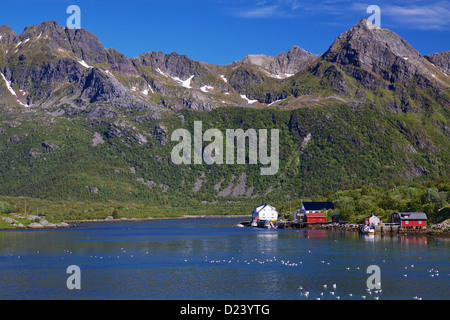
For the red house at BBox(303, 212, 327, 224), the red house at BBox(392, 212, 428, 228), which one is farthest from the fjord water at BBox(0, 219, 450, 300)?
the red house at BBox(303, 212, 327, 224)

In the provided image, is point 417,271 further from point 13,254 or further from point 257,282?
point 13,254

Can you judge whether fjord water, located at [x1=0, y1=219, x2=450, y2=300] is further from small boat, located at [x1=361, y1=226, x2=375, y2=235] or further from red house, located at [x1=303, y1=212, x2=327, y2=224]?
red house, located at [x1=303, y1=212, x2=327, y2=224]

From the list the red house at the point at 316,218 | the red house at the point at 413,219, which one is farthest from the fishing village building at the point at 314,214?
the red house at the point at 413,219

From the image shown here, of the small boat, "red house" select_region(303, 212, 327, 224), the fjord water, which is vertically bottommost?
the fjord water

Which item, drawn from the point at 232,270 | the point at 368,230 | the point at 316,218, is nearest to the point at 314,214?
the point at 316,218

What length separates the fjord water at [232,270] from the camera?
58906 mm

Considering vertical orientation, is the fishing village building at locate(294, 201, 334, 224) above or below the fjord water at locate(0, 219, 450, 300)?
above

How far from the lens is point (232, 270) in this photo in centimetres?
7631

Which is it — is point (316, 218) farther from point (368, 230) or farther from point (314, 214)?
point (368, 230)

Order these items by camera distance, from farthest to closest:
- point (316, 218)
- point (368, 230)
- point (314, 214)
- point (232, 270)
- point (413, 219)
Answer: point (314, 214) → point (316, 218) → point (413, 219) → point (368, 230) → point (232, 270)

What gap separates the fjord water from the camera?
193ft

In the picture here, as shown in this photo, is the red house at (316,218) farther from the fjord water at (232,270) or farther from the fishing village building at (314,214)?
the fjord water at (232,270)

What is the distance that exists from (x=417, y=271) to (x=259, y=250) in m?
38.7

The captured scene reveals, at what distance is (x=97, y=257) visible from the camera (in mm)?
95438
